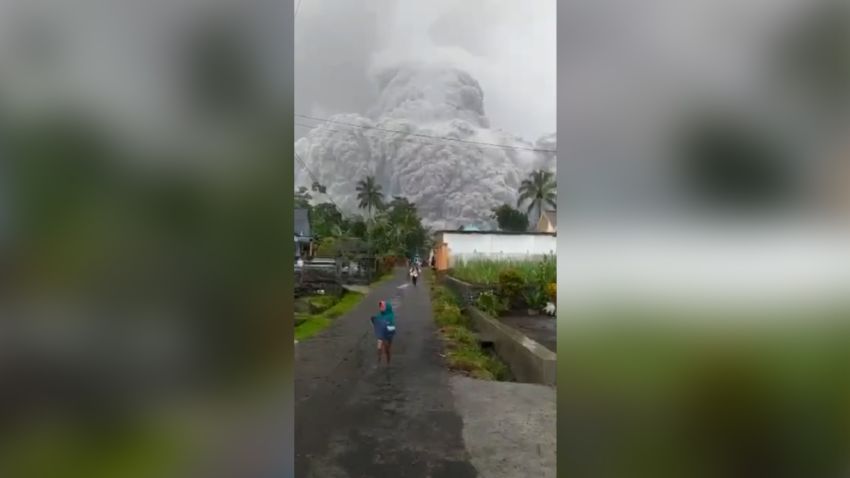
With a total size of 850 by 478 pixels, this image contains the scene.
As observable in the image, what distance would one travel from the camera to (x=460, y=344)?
3992 mm

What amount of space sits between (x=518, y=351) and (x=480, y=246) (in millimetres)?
962

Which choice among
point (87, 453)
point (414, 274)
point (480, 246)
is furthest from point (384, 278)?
point (87, 453)

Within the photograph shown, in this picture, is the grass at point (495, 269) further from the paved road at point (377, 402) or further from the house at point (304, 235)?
the house at point (304, 235)

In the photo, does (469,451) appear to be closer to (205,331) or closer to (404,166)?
(404,166)

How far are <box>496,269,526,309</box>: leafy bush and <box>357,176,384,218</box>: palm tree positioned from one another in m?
1.24

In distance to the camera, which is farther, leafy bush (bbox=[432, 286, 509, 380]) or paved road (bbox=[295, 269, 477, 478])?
leafy bush (bbox=[432, 286, 509, 380])

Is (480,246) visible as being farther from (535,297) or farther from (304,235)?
(304,235)

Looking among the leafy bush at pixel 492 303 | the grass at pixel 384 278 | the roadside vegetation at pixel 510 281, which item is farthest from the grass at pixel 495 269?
the grass at pixel 384 278

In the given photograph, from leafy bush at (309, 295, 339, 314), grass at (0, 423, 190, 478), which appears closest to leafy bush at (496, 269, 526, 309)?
leafy bush at (309, 295, 339, 314)

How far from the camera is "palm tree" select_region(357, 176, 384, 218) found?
3.44 m

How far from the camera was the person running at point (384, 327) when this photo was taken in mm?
3660

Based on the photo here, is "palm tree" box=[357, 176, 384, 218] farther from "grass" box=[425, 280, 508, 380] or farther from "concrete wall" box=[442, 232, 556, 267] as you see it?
"grass" box=[425, 280, 508, 380]

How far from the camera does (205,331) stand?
0.99m

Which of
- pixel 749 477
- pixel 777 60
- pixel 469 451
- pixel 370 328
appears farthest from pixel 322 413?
pixel 777 60
